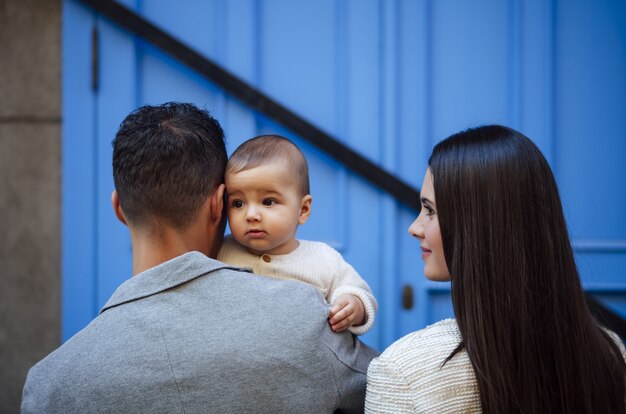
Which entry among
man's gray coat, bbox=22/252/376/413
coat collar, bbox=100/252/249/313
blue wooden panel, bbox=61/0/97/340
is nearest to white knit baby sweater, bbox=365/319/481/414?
man's gray coat, bbox=22/252/376/413

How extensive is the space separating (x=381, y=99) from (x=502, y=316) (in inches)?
65.1

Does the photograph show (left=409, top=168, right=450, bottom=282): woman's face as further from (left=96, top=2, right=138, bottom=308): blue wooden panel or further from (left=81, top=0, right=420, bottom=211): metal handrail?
(left=96, top=2, right=138, bottom=308): blue wooden panel

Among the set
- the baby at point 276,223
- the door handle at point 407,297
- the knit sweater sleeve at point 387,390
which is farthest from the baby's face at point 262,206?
the door handle at point 407,297

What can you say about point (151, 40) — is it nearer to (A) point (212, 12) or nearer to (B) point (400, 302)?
(A) point (212, 12)

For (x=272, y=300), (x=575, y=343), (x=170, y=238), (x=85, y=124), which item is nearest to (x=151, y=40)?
(x=85, y=124)

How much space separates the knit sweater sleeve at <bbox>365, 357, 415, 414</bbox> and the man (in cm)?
8

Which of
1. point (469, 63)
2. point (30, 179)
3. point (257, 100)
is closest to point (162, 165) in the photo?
point (257, 100)

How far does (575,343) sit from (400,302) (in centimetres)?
149

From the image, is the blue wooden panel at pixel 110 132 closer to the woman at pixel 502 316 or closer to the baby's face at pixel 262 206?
the baby's face at pixel 262 206

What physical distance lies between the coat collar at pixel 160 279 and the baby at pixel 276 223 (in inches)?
13.6

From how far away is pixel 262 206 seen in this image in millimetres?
1617

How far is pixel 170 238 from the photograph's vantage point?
1.41 m

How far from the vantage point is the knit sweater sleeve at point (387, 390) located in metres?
1.19

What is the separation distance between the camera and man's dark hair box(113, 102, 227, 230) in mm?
1388
